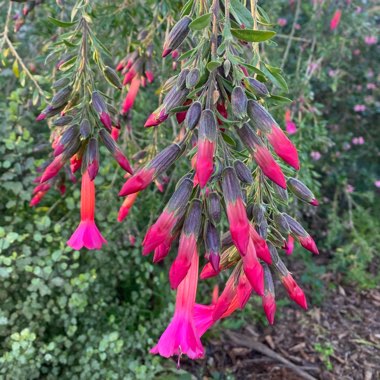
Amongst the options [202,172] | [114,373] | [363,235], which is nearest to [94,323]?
[114,373]

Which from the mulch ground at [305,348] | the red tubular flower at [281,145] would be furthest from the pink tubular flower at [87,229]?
the mulch ground at [305,348]

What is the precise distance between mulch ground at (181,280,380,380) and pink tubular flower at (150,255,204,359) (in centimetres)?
200

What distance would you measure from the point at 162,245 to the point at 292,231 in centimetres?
30

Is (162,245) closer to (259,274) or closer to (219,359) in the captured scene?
(259,274)

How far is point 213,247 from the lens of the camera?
90cm

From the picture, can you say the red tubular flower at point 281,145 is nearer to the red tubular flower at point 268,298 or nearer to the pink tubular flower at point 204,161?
the pink tubular flower at point 204,161

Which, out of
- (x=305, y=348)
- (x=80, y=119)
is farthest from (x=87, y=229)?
(x=305, y=348)

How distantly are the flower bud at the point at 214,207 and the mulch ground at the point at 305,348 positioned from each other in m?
2.26

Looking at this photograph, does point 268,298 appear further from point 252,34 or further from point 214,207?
point 252,34

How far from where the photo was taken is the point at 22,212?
256 cm

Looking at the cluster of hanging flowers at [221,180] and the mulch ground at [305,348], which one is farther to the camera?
the mulch ground at [305,348]

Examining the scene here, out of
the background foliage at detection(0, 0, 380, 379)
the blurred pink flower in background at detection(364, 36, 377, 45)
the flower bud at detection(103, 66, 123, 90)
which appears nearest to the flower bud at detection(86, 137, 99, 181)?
the flower bud at detection(103, 66, 123, 90)

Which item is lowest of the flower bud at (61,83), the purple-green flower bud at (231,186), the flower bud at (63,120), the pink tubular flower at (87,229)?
the pink tubular flower at (87,229)

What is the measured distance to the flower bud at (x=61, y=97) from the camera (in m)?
1.18
